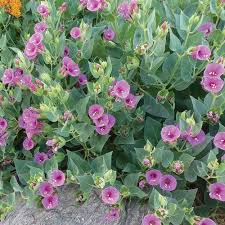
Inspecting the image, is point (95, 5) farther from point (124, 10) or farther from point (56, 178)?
point (56, 178)

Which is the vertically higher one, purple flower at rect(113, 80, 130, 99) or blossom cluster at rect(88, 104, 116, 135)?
purple flower at rect(113, 80, 130, 99)

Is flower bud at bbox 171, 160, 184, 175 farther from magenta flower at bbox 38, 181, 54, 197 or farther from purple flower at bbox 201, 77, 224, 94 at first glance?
magenta flower at bbox 38, 181, 54, 197

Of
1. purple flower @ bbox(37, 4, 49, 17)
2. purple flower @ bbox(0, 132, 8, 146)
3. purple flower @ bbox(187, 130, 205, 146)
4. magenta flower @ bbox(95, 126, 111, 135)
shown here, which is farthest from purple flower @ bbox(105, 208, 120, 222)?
purple flower @ bbox(37, 4, 49, 17)

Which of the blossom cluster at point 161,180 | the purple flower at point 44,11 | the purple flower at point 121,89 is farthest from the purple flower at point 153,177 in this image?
the purple flower at point 44,11

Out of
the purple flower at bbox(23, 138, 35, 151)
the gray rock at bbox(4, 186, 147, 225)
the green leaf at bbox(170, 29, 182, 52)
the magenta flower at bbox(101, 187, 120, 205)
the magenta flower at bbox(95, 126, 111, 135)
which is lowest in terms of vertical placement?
the gray rock at bbox(4, 186, 147, 225)

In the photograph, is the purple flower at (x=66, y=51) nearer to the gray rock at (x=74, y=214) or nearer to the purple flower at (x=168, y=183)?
the gray rock at (x=74, y=214)

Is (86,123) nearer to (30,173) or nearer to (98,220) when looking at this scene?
(30,173)

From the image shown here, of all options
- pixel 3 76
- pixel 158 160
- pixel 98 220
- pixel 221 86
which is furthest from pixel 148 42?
pixel 98 220

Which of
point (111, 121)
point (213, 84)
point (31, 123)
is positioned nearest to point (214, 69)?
point (213, 84)
